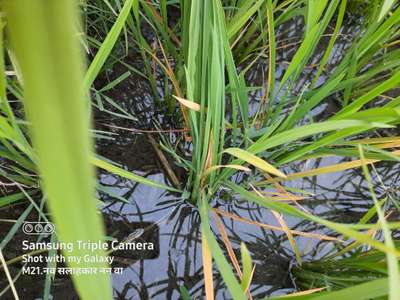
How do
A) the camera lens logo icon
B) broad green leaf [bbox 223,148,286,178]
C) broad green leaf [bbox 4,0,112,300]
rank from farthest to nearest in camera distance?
the camera lens logo icon < broad green leaf [bbox 223,148,286,178] < broad green leaf [bbox 4,0,112,300]

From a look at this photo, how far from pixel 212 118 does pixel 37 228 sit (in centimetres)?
31

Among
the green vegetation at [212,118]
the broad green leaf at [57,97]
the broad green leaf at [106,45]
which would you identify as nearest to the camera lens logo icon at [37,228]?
the green vegetation at [212,118]

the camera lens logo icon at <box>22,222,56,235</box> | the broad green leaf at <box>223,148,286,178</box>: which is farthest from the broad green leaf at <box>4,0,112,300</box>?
the camera lens logo icon at <box>22,222,56,235</box>

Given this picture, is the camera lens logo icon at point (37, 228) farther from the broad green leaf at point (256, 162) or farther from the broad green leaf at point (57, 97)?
the broad green leaf at point (57, 97)

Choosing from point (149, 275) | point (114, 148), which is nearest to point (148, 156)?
point (114, 148)

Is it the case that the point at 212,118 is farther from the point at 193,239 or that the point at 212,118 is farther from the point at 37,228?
the point at 37,228

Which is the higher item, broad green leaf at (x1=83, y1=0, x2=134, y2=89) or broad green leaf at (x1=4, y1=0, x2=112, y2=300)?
broad green leaf at (x1=83, y1=0, x2=134, y2=89)

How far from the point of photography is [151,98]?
843 millimetres

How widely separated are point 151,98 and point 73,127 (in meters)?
0.66

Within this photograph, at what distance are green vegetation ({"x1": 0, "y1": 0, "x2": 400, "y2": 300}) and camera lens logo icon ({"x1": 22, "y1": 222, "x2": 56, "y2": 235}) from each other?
0.10 feet

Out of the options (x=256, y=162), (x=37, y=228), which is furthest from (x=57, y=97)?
(x=37, y=228)

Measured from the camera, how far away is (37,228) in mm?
703

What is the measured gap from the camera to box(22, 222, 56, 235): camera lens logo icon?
0.69m

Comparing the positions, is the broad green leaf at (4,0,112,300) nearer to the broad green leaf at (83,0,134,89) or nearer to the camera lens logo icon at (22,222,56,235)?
the broad green leaf at (83,0,134,89)
